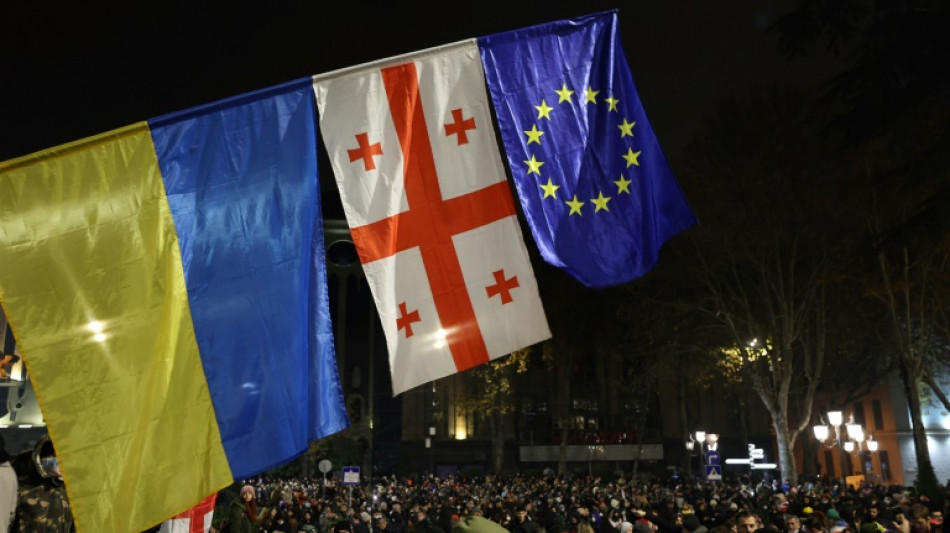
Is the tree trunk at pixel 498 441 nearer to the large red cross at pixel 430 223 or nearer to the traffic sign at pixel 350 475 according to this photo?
the traffic sign at pixel 350 475

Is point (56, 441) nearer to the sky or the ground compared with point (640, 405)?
nearer to the ground

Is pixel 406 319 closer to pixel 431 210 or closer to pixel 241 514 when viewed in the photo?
pixel 431 210

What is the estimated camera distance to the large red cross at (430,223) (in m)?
5.80

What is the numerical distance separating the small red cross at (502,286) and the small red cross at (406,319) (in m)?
0.61

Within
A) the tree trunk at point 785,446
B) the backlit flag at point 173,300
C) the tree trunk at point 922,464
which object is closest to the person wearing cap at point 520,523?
the backlit flag at point 173,300

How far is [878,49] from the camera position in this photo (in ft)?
51.3

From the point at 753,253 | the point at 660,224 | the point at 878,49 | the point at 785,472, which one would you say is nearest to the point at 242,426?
the point at 660,224

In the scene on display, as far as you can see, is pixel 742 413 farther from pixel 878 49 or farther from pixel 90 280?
pixel 90 280

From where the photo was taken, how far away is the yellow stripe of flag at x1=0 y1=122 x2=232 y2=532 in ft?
13.4

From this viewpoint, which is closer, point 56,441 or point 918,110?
point 56,441

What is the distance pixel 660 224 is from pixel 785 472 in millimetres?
24838

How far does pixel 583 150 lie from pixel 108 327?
13.2ft

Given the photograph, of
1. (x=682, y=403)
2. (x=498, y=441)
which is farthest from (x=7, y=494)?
(x=682, y=403)

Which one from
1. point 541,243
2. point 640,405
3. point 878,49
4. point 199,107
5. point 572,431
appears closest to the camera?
point 199,107
